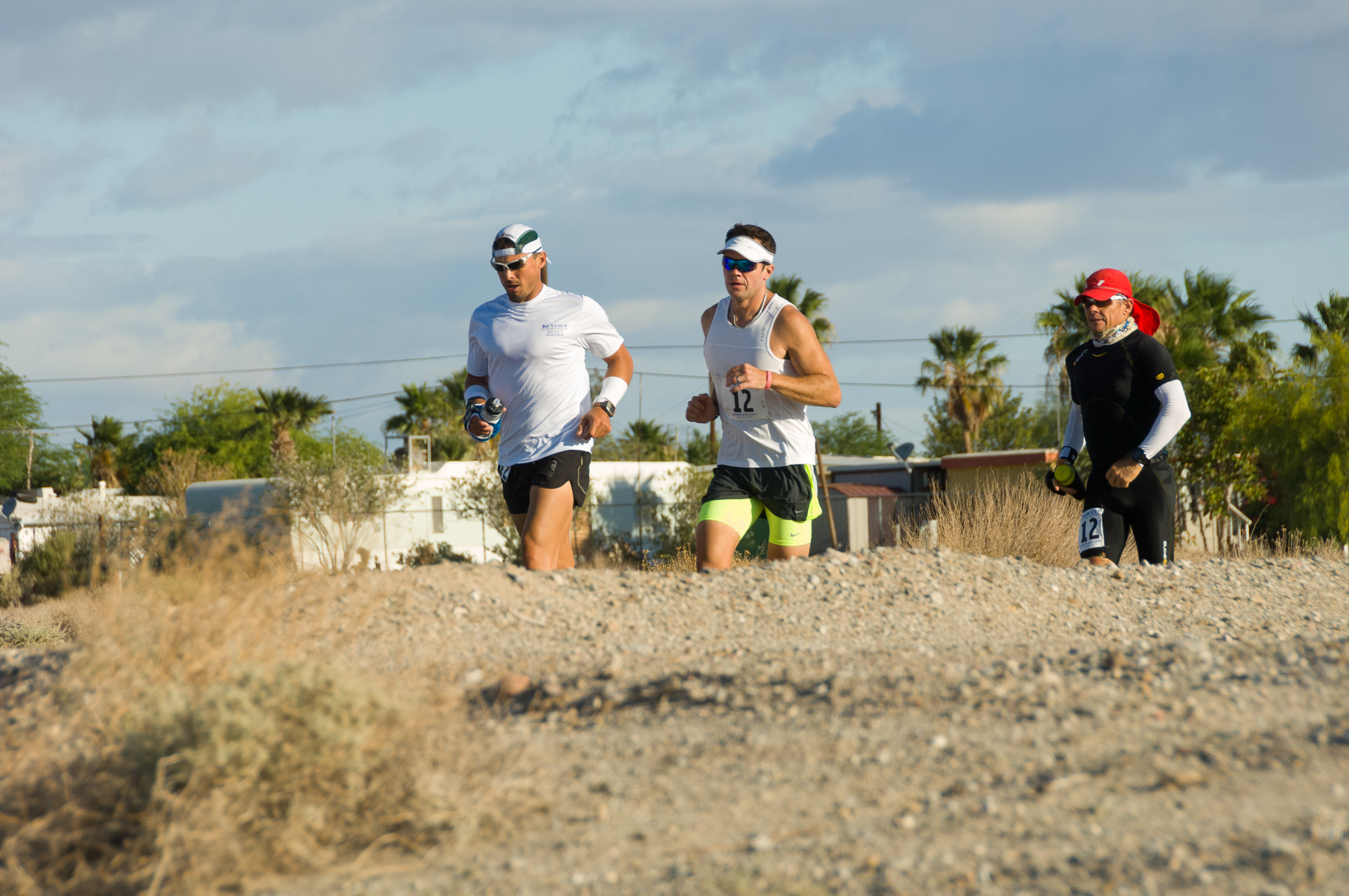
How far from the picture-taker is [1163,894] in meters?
2.08

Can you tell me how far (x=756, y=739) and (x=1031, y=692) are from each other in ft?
2.71

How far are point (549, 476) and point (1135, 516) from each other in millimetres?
3296

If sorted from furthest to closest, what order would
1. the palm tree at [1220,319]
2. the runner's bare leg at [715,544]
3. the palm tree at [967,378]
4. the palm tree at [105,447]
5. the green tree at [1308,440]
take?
the palm tree at [105,447]
the palm tree at [967,378]
the palm tree at [1220,319]
the green tree at [1308,440]
the runner's bare leg at [715,544]

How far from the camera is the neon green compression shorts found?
5.79 meters

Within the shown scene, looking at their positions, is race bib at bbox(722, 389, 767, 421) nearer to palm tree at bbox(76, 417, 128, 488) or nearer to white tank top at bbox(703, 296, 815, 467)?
white tank top at bbox(703, 296, 815, 467)

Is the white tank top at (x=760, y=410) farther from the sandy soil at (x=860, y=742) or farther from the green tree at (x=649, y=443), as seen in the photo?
the green tree at (x=649, y=443)

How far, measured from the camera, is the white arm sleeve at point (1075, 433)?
6719mm

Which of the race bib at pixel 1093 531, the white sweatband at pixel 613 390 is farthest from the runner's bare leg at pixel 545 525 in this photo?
the race bib at pixel 1093 531

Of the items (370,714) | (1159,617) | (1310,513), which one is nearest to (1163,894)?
(370,714)

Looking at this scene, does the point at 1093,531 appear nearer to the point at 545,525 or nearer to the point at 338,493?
the point at 545,525

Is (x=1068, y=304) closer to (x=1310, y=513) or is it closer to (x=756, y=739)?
(x=1310, y=513)

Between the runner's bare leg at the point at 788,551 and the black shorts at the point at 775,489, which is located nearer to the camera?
the black shorts at the point at 775,489

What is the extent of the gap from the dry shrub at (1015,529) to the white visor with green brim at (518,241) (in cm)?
605

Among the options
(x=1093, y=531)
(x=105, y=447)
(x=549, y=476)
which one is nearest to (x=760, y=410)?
(x=549, y=476)
